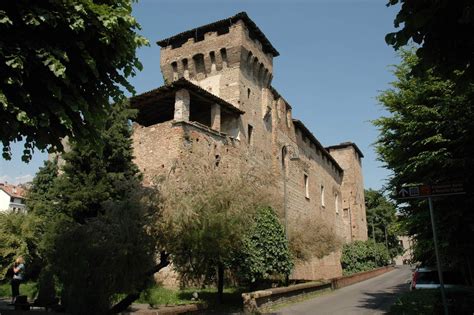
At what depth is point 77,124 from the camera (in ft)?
19.2

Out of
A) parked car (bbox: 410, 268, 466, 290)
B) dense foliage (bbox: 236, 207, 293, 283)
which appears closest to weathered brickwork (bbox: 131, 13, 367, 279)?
dense foliage (bbox: 236, 207, 293, 283)

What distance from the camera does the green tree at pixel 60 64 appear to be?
4770 mm

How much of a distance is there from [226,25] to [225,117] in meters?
5.58

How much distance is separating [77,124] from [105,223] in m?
3.48

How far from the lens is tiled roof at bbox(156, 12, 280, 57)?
2256 cm

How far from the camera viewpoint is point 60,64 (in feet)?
15.6

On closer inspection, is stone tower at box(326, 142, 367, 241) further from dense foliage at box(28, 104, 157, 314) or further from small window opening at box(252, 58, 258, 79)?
dense foliage at box(28, 104, 157, 314)

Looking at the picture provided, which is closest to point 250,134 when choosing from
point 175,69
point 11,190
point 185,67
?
point 185,67

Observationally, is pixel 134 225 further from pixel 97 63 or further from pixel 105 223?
pixel 97 63

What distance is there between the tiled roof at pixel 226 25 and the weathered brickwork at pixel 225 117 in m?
0.06

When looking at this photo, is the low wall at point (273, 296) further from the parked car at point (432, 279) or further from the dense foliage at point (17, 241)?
the dense foliage at point (17, 241)

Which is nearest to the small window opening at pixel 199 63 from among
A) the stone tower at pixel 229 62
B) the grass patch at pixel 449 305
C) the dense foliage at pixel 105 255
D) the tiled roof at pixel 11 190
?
the stone tower at pixel 229 62

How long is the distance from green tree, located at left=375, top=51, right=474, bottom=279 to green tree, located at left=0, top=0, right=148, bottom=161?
7.01 meters

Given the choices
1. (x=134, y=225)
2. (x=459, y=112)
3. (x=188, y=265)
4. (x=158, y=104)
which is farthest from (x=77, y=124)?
(x=158, y=104)
